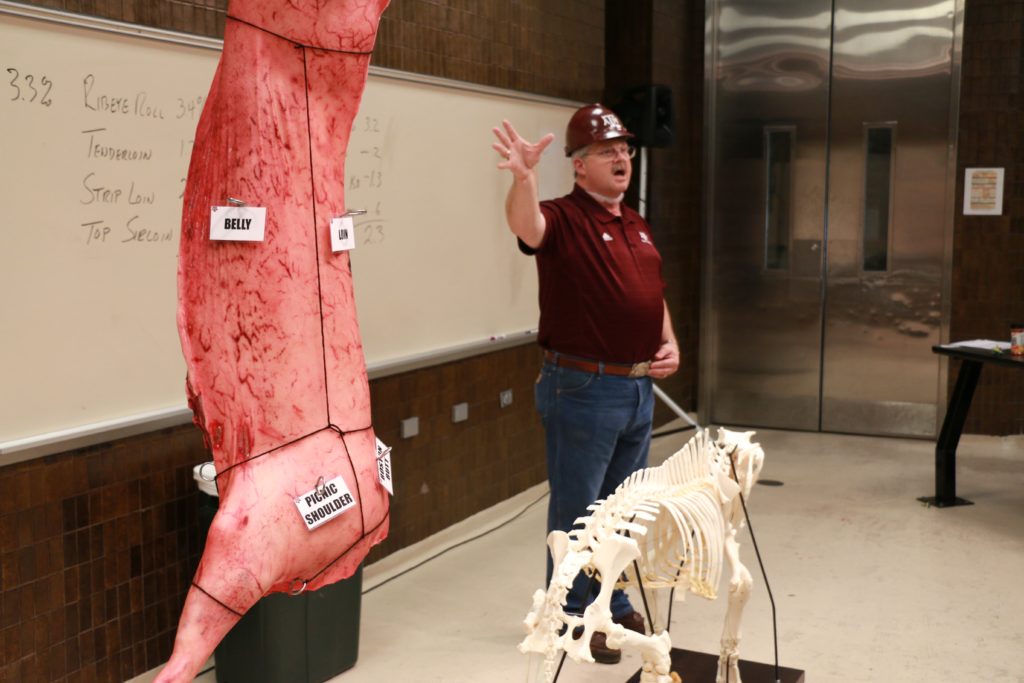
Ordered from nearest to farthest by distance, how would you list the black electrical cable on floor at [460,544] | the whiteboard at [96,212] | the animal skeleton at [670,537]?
the animal skeleton at [670,537] → the whiteboard at [96,212] → the black electrical cable on floor at [460,544]

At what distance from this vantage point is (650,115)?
20.2ft

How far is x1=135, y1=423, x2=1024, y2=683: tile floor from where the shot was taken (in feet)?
11.9

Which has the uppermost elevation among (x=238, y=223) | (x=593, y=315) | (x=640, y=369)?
(x=238, y=223)

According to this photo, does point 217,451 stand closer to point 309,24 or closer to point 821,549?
point 309,24

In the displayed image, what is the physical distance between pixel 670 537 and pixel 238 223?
1.91 meters

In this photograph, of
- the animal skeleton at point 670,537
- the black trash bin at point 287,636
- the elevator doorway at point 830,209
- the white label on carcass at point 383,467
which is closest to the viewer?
the white label on carcass at point 383,467

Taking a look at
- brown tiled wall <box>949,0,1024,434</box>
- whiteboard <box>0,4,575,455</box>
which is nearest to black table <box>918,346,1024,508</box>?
brown tiled wall <box>949,0,1024,434</box>

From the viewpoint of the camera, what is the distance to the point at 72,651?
3.09 meters

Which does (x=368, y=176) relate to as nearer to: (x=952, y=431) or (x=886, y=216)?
(x=952, y=431)

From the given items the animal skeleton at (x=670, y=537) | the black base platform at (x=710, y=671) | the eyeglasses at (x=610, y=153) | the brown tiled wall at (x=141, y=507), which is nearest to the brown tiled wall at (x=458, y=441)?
the brown tiled wall at (x=141, y=507)

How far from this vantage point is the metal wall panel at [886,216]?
6.87 meters

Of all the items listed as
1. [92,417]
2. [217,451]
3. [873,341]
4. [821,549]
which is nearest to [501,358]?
[821,549]

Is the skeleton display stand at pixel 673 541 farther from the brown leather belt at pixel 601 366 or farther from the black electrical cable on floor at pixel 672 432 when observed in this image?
the black electrical cable on floor at pixel 672 432

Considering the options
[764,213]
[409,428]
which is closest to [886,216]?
[764,213]
